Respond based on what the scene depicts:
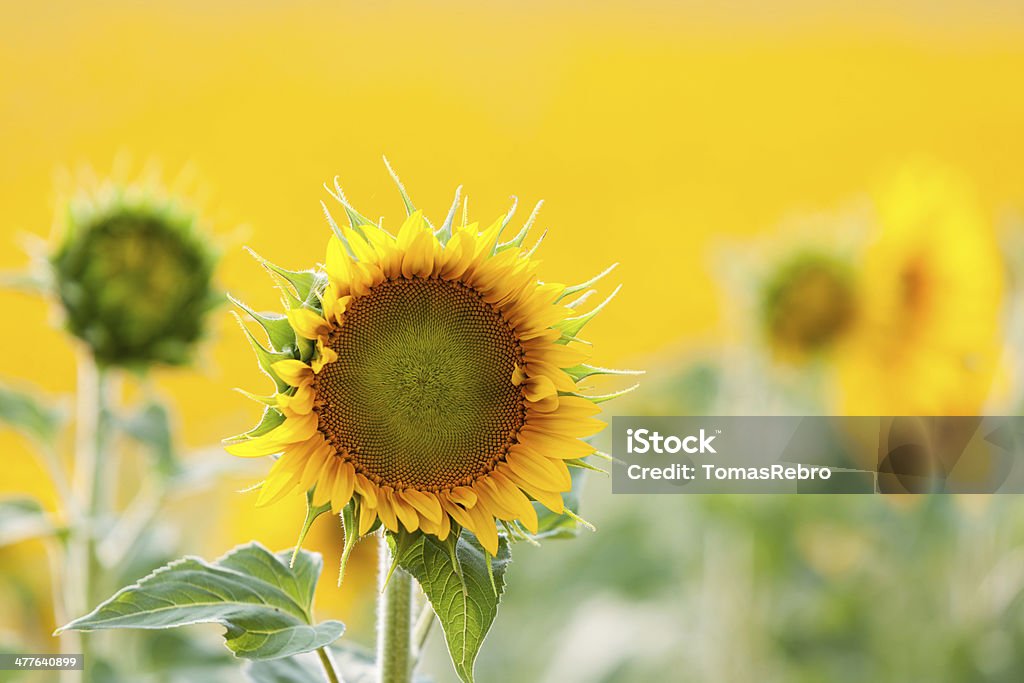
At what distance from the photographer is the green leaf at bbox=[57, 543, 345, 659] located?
0.58 meters

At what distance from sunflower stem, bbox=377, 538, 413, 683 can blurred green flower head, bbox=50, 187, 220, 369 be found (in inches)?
21.4

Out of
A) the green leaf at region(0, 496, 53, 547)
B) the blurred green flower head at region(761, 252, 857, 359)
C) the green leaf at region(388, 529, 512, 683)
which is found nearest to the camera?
the green leaf at region(388, 529, 512, 683)

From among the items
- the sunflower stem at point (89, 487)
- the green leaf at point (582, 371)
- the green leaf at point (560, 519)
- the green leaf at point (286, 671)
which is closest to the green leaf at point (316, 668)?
the green leaf at point (286, 671)

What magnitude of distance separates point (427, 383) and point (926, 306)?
1377 mm

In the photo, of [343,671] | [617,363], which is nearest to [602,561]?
[617,363]

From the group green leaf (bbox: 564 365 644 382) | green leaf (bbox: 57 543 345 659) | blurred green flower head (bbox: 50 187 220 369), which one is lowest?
green leaf (bbox: 57 543 345 659)

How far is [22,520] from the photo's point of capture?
1.04 m

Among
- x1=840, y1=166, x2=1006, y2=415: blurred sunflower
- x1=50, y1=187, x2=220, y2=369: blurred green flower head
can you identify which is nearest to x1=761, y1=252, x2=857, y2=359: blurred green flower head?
x1=840, y1=166, x2=1006, y2=415: blurred sunflower

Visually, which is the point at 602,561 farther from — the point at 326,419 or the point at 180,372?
the point at 326,419

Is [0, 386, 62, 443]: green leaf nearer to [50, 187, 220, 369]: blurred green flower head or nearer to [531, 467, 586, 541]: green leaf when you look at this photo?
[50, 187, 220, 369]: blurred green flower head

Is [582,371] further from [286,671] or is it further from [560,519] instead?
[286,671]

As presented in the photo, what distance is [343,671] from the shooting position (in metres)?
0.71

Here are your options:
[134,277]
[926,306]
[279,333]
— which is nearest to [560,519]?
[279,333]

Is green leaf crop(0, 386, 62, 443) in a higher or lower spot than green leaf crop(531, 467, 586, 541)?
higher
